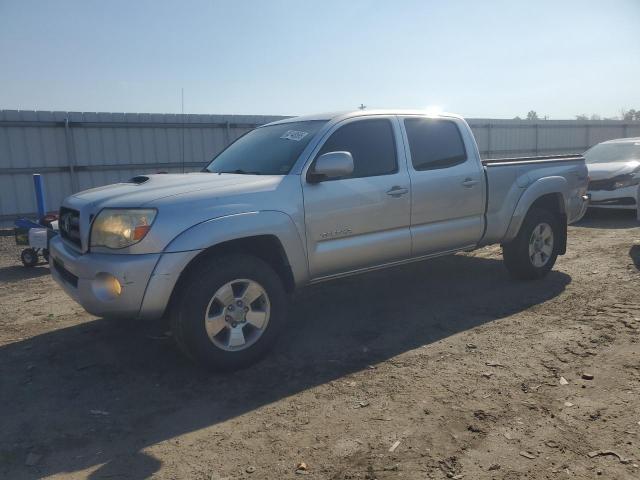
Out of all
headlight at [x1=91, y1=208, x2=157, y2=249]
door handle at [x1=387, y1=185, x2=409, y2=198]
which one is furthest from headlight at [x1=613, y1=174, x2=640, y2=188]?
headlight at [x1=91, y1=208, x2=157, y2=249]

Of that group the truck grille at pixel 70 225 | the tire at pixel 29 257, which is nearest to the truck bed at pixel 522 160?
the truck grille at pixel 70 225

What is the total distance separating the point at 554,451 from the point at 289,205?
234cm

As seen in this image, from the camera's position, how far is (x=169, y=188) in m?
3.85

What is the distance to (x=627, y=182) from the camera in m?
9.93

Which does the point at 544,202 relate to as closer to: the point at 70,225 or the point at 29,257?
the point at 70,225

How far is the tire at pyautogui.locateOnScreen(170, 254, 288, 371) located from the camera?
3574mm

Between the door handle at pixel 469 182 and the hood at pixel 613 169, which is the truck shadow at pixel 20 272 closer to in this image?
the door handle at pixel 469 182

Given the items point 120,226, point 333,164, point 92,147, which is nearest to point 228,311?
point 120,226

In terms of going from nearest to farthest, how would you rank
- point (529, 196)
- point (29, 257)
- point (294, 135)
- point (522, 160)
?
point (294, 135), point (529, 196), point (522, 160), point (29, 257)

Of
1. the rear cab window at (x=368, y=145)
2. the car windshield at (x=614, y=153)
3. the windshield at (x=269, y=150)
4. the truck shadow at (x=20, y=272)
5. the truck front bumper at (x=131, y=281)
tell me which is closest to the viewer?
the truck front bumper at (x=131, y=281)

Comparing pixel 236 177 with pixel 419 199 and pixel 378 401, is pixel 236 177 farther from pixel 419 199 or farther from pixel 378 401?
pixel 378 401

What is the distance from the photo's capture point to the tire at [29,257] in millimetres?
7434

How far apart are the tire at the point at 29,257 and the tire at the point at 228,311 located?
4.88 metres

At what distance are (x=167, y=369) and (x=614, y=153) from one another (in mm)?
10695
